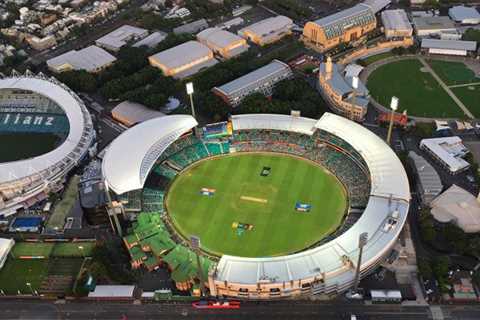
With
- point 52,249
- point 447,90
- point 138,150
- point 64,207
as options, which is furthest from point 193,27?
point 52,249

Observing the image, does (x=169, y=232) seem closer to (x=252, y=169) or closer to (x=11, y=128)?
(x=252, y=169)

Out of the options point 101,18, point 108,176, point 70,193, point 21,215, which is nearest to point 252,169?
point 108,176

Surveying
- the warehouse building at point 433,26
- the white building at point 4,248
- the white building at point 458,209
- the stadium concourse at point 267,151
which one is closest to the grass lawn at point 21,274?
the white building at point 4,248

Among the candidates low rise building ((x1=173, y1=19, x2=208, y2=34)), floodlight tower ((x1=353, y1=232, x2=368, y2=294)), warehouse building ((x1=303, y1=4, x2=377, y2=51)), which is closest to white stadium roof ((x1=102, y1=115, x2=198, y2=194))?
floodlight tower ((x1=353, y1=232, x2=368, y2=294))

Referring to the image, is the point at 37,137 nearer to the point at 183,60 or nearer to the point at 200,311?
the point at 183,60

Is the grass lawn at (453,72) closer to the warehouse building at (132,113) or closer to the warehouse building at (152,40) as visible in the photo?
the warehouse building at (132,113)

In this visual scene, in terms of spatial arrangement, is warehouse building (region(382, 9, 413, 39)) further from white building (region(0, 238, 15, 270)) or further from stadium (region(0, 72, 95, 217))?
white building (region(0, 238, 15, 270))
